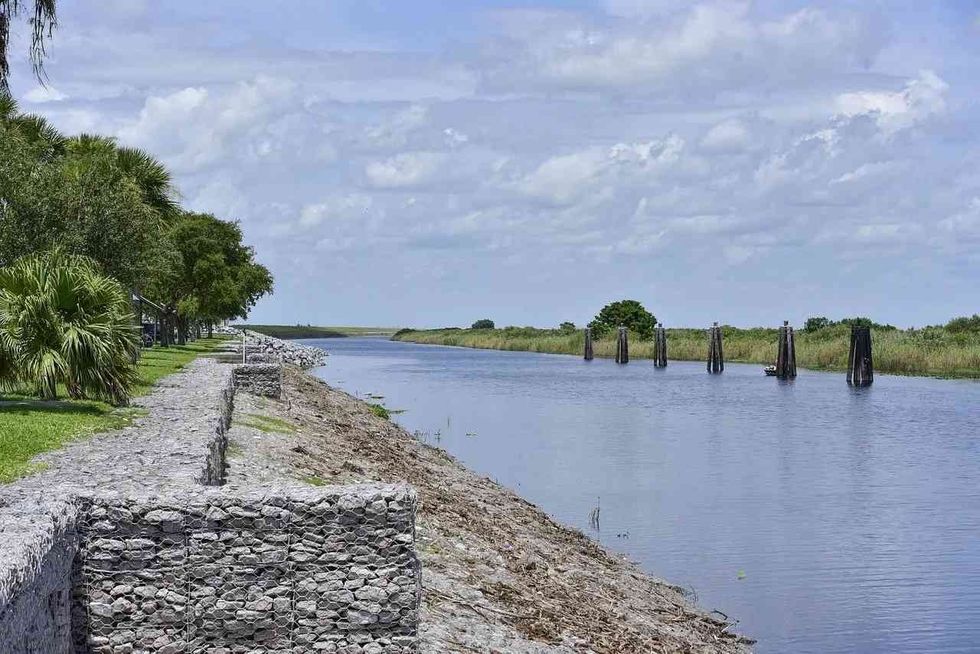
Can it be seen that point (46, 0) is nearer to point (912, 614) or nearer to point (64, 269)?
point (64, 269)

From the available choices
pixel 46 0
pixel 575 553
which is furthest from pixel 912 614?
pixel 46 0

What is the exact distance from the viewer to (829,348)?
85.4 metres

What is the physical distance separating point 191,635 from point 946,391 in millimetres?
58910

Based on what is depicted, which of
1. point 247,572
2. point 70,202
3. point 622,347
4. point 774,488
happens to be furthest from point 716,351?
point 247,572

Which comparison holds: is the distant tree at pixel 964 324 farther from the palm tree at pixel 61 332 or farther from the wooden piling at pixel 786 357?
the palm tree at pixel 61 332

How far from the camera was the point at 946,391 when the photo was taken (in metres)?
63.0

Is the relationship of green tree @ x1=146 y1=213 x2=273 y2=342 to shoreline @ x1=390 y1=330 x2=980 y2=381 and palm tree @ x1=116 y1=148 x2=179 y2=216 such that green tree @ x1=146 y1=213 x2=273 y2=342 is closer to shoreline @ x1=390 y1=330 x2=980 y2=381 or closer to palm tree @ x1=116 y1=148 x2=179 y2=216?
palm tree @ x1=116 y1=148 x2=179 y2=216

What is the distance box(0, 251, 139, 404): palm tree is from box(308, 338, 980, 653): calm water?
8.82 metres

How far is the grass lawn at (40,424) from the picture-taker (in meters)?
14.7

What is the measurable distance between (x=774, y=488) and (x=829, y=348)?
58.2m

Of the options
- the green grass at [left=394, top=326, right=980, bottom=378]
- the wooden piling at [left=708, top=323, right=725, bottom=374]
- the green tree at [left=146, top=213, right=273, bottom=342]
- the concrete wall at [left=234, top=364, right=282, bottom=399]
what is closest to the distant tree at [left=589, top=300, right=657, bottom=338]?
the green grass at [left=394, top=326, right=980, bottom=378]

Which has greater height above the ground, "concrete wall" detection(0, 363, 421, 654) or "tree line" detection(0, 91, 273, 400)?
"tree line" detection(0, 91, 273, 400)

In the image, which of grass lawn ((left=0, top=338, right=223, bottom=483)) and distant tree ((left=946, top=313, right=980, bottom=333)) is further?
distant tree ((left=946, top=313, right=980, bottom=333))

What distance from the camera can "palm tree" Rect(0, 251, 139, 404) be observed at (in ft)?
69.9
